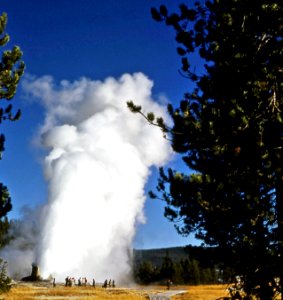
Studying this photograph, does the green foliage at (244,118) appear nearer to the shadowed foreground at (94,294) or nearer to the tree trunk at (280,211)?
the tree trunk at (280,211)

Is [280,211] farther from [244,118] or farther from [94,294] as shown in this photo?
[94,294]

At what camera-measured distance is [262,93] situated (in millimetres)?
10039

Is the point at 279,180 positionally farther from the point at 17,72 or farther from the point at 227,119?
the point at 17,72

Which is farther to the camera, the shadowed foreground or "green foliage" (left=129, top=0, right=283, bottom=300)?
the shadowed foreground

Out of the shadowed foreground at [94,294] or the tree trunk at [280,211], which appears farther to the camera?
the shadowed foreground at [94,294]

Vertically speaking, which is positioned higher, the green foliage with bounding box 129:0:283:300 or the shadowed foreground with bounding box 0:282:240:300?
the green foliage with bounding box 129:0:283:300

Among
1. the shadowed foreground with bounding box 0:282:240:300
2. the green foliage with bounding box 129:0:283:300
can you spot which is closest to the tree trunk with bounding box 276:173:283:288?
the green foliage with bounding box 129:0:283:300

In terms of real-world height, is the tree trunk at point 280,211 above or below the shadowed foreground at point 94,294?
above

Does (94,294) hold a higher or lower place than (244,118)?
lower

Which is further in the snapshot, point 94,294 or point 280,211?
point 94,294

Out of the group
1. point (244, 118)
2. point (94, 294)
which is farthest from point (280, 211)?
point (94, 294)

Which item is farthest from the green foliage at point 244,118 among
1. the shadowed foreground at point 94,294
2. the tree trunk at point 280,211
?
the shadowed foreground at point 94,294

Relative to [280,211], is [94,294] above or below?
below

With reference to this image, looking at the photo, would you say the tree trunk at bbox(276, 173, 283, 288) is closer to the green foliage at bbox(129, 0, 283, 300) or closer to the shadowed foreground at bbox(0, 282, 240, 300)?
the green foliage at bbox(129, 0, 283, 300)
